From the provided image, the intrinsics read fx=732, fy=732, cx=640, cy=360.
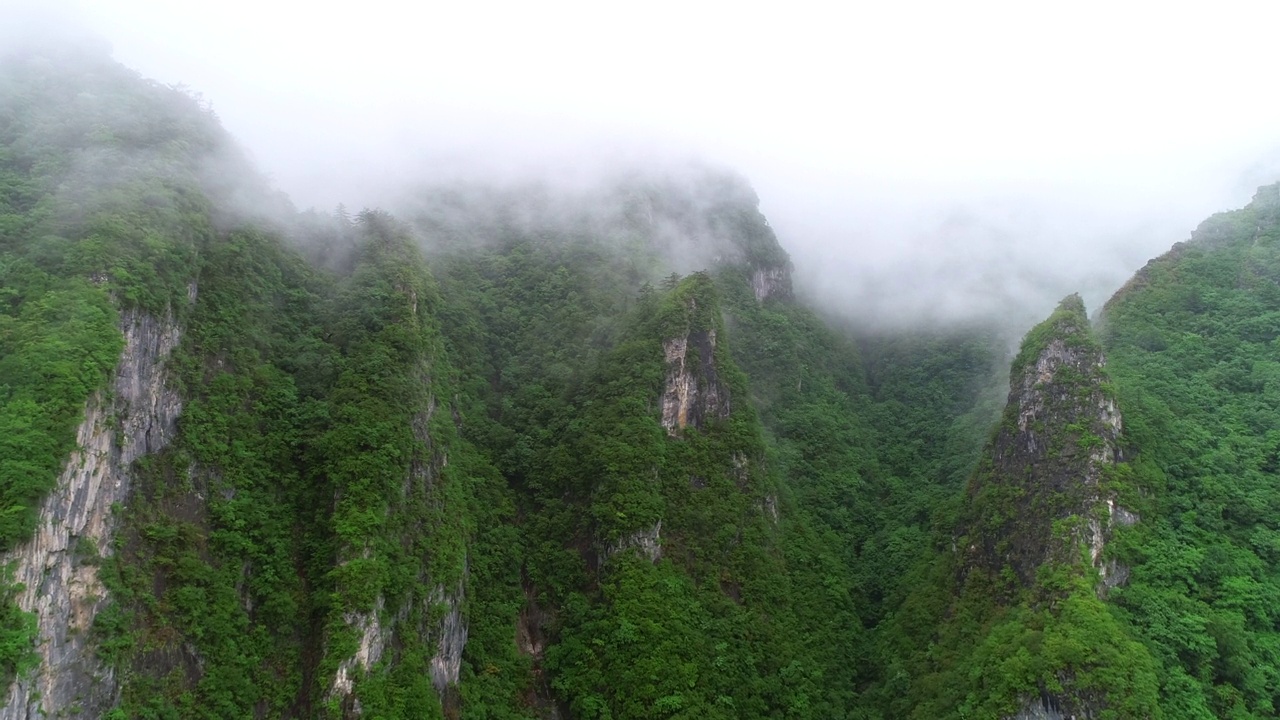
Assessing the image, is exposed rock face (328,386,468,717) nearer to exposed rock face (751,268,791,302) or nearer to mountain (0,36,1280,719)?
mountain (0,36,1280,719)

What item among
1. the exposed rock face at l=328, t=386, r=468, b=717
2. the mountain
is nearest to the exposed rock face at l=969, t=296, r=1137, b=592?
the mountain

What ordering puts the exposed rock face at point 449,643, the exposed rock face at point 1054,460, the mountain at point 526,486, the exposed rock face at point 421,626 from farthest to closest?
the exposed rock face at point 1054,460 → the exposed rock face at point 449,643 → the exposed rock face at point 421,626 → the mountain at point 526,486

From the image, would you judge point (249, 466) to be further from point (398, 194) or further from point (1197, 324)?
point (1197, 324)

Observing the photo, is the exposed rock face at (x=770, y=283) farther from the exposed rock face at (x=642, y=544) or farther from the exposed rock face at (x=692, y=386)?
the exposed rock face at (x=642, y=544)

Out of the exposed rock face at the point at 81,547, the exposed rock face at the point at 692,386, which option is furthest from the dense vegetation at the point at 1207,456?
the exposed rock face at the point at 81,547

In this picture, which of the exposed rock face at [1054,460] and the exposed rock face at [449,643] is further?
the exposed rock face at [1054,460]

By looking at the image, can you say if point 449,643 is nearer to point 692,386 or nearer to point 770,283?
point 692,386
